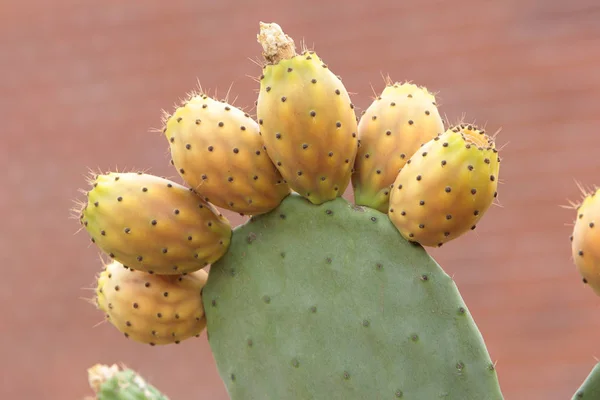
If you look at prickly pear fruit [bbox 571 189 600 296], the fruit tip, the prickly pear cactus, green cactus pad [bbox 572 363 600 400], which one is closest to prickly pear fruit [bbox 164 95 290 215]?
the prickly pear cactus

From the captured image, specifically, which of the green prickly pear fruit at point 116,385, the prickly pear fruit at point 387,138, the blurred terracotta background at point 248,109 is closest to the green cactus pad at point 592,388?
the prickly pear fruit at point 387,138

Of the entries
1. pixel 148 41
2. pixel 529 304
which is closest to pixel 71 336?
pixel 148 41

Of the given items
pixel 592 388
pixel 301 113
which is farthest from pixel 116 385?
pixel 592 388

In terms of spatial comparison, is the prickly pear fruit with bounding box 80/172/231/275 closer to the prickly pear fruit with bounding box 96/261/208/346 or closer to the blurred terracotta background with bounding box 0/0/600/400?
the prickly pear fruit with bounding box 96/261/208/346

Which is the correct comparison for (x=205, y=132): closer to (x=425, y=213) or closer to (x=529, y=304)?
(x=425, y=213)

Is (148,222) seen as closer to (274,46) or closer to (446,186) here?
(274,46)

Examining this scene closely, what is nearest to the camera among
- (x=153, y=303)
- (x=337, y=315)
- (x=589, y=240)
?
(x=589, y=240)

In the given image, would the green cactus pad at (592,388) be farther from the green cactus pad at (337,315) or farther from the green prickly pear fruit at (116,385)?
the green prickly pear fruit at (116,385)
